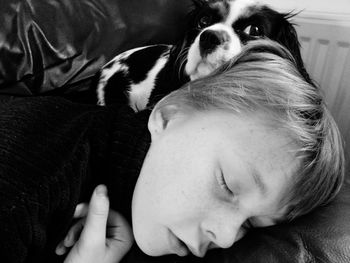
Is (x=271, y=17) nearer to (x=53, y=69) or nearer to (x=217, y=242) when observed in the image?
(x=53, y=69)

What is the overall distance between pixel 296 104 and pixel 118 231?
0.39 metres

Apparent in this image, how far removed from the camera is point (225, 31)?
1.06 metres

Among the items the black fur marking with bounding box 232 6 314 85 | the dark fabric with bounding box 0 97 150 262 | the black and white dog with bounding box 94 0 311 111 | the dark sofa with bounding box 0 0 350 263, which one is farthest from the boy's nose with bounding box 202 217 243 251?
the dark sofa with bounding box 0 0 350 263

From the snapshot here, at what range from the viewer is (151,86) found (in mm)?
1293

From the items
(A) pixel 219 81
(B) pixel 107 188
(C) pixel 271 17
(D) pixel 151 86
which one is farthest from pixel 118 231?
(C) pixel 271 17

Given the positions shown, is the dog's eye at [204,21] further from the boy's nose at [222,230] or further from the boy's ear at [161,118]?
the boy's nose at [222,230]

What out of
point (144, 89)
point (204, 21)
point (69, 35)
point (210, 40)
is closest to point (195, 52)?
point (210, 40)

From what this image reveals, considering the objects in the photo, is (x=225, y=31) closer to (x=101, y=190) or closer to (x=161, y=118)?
(x=161, y=118)

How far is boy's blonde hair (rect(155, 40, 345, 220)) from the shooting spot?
0.58 m

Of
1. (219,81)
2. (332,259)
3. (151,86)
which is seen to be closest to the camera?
(332,259)

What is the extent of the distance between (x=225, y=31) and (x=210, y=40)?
0.19ft

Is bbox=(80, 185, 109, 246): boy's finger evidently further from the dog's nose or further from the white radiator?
the white radiator

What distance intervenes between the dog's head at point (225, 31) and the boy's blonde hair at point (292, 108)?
349 millimetres

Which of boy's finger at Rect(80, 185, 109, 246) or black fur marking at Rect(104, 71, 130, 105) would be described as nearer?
boy's finger at Rect(80, 185, 109, 246)
